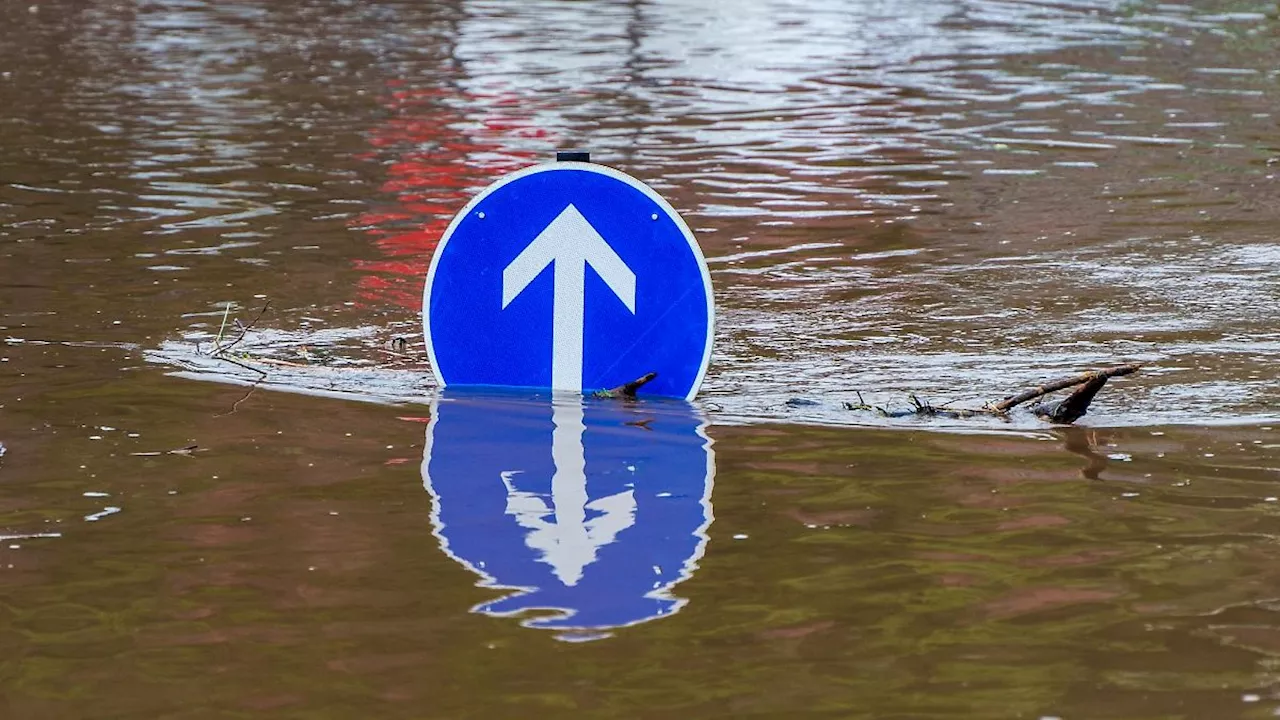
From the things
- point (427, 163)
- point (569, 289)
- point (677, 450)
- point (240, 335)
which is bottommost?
point (427, 163)

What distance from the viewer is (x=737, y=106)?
55.9 feet

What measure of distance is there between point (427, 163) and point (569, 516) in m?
8.25

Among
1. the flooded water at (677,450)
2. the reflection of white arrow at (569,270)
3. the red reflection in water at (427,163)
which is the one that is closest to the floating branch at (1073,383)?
the flooded water at (677,450)

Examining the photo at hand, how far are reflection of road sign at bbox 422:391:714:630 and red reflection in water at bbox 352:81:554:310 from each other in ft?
7.87

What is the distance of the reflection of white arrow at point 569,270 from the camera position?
641cm

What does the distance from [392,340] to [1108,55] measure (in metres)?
15.1

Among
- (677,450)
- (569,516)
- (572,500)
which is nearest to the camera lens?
(569,516)

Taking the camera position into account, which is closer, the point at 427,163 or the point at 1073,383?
the point at 1073,383

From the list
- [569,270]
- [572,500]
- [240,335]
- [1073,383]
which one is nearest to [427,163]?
[240,335]

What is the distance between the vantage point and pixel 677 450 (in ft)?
20.0

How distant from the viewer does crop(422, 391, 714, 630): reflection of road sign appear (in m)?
4.66

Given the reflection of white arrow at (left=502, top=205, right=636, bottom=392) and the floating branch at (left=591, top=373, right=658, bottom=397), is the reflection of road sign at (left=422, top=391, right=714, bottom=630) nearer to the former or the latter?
the floating branch at (left=591, top=373, right=658, bottom=397)

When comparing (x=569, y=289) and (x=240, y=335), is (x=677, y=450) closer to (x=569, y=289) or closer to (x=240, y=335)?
(x=569, y=289)

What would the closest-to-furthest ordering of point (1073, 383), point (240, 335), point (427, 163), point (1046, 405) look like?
point (1073, 383)
point (1046, 405)
point (240, 335)
point (427, 163)
